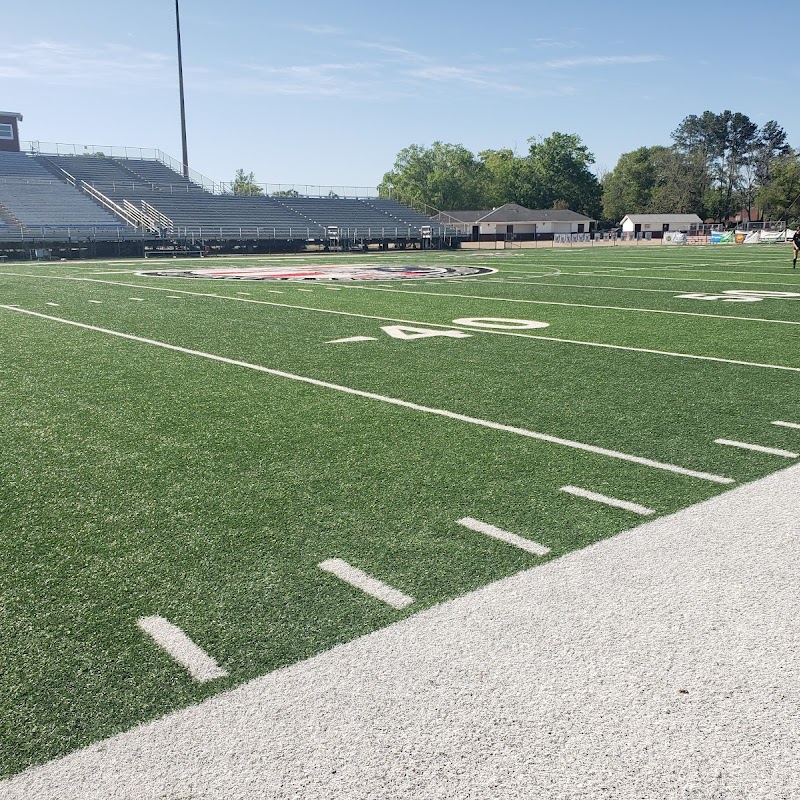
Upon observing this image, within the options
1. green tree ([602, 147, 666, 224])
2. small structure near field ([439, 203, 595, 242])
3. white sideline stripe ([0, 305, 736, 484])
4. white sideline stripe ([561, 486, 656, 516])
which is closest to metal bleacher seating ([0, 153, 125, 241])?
white sideline stripe ([0, 305, 736, 484])

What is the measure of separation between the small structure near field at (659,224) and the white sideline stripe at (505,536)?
92.6 metres

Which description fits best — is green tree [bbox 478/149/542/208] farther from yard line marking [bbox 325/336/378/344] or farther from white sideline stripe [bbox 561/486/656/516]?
white sideline stripe [bbox 561/486/656/516]

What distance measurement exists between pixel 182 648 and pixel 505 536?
5.01 ft

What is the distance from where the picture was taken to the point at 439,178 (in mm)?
99312

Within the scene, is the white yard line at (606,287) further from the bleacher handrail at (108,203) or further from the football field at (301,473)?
the bleacher handrail at (108,203)

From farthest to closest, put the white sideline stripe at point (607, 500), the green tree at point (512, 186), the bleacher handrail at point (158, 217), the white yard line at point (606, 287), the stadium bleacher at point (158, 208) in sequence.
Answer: the green tree at point (512, 186) < the stadium bleacher at point (158, 208) < the bleacher handrail at point (158, 217) < the white yard line at point (606, 287) < the white sideline stripe at point (607, 500)

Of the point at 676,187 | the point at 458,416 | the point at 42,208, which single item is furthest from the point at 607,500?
the point at 676,187

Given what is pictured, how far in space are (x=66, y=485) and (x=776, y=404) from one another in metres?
4.99

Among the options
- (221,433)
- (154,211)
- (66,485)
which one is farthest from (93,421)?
(154,211)

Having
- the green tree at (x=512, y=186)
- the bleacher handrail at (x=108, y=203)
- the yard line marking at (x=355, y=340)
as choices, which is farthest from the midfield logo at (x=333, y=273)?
the green tree at (x=512, y=186)

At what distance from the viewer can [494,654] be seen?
2.61 metres

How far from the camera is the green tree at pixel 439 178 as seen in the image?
9994cm

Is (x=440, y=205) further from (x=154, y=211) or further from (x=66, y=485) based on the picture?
(x=66, y=485)

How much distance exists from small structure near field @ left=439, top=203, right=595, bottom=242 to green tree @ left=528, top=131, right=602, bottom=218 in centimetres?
1034
